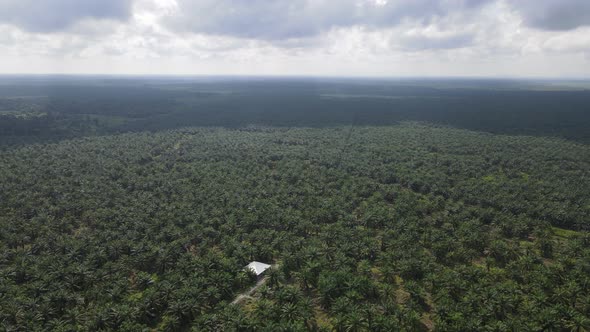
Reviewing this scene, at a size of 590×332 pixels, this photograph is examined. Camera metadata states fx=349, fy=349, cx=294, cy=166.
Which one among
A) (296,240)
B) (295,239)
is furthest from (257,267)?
(295,239)

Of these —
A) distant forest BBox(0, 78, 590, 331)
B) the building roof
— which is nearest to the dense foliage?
distant forest BBox(0, 78, 590, 331)

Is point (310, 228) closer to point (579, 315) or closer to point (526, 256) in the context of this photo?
point (526, 256)

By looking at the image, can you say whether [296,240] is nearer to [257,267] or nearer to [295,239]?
[295,239]

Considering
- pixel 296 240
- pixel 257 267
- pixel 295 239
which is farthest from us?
pixel 295 239

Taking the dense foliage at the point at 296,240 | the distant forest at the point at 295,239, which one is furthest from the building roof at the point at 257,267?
the dense foliage at the point at 296,240

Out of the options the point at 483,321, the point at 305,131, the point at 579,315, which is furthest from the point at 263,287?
the point at 305,131

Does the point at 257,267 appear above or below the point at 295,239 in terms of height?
below

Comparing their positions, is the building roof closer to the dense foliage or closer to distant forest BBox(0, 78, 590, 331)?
distant forest BBox(0, 78, 590, 331)
